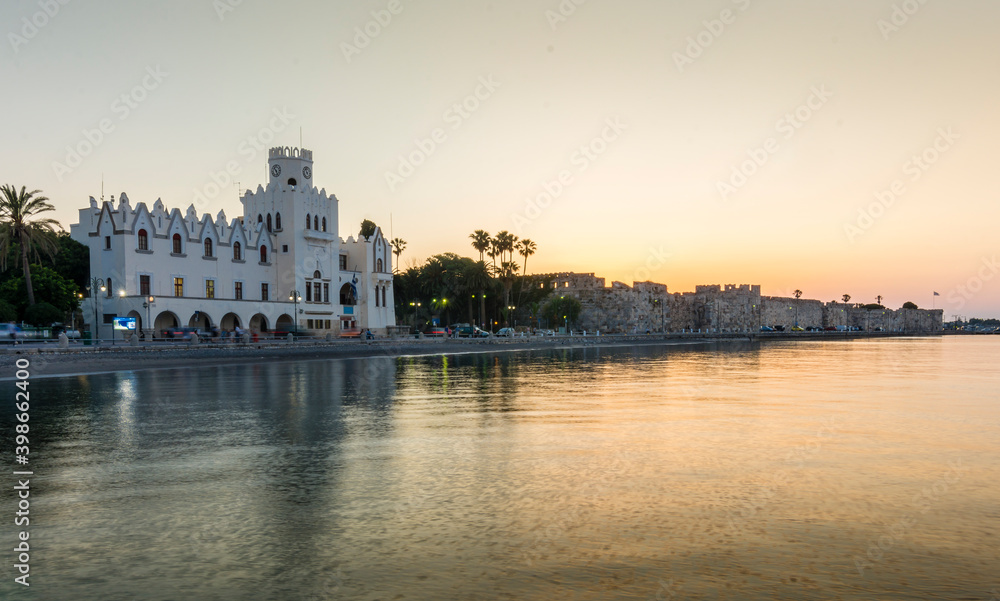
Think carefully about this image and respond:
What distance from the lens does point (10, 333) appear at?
4266cm

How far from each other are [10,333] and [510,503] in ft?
147

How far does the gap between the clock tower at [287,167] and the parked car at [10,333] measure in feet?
105

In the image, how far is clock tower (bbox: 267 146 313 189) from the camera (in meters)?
71.8

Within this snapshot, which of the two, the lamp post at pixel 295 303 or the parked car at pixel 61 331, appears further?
the lamp post at pixel 295 303

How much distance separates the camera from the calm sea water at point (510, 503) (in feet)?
21.5

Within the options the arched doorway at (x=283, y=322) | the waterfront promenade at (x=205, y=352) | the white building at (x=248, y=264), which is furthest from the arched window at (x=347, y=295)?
the waterfront promenade at (x=205, y=352)

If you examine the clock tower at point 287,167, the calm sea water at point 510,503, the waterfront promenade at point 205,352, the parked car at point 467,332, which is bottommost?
the calm sea water at point 510,503

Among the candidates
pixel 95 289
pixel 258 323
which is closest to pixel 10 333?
pixel 95 289

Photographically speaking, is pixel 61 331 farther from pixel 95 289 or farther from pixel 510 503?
pixel 510 503

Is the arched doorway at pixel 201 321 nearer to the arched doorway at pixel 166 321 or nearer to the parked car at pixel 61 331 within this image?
the arched doorway at pixel 166 321

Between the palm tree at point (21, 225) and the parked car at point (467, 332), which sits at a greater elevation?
the palm tree at point (21, 225)

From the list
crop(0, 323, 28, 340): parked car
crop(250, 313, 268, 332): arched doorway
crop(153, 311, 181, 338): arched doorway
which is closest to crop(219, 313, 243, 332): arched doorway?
crop(250, 313, 268, 332): arched doorway

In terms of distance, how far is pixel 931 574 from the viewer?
6.76m

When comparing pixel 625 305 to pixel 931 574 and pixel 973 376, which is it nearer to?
pixel 973 376
